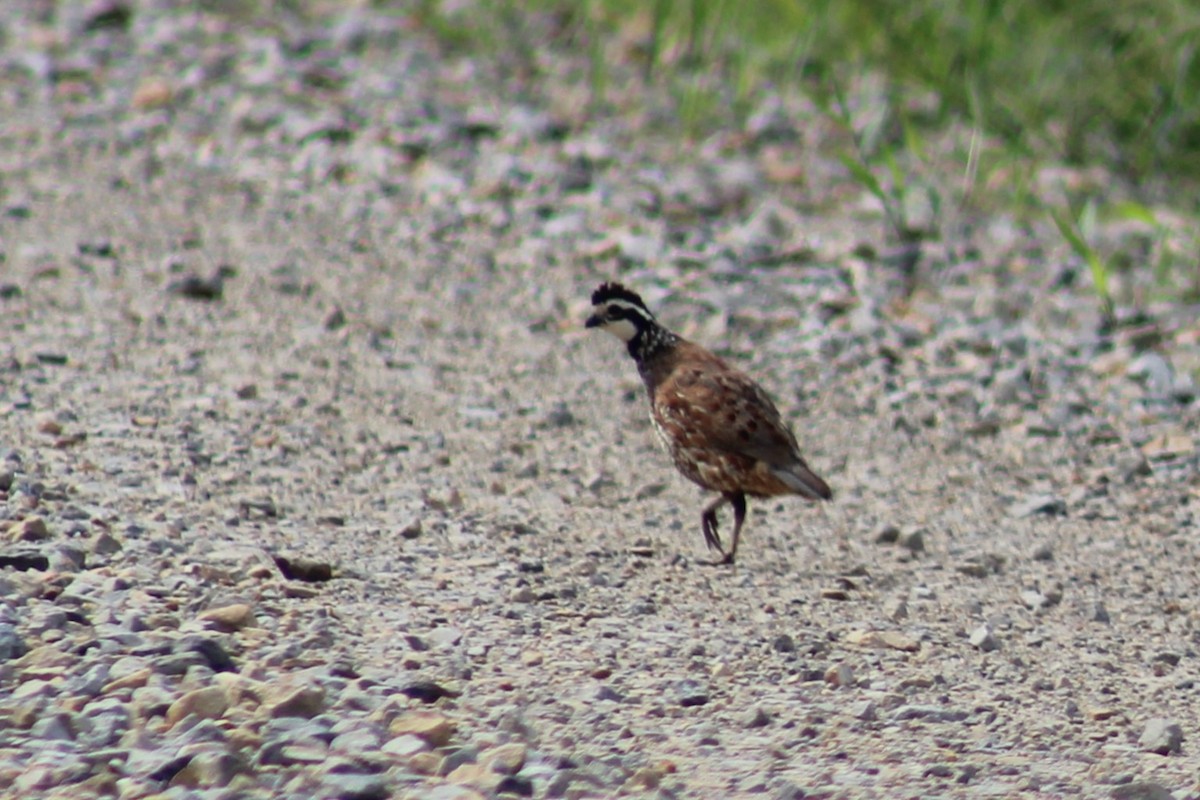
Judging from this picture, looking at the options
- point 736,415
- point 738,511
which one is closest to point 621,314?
point 736,415

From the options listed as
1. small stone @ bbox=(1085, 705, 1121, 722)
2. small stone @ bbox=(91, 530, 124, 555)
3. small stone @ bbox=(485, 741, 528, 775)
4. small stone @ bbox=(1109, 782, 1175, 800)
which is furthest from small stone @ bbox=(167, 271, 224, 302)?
small stone @ bbox=(1109, 782, 1175, 800)

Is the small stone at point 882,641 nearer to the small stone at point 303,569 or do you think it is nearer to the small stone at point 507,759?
the small stone at point 507,759

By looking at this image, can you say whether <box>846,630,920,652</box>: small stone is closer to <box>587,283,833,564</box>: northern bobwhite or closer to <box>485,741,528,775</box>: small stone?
<box>587,283,833,564</box>: northern bobwhite

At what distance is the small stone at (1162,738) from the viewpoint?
4.63 meters

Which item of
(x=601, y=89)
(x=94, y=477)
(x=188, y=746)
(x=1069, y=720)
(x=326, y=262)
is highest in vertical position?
(x=601, y=89)

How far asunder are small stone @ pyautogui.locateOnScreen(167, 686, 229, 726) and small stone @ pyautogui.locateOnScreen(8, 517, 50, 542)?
1.15m

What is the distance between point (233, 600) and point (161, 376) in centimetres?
239

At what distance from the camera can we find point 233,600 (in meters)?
4.89

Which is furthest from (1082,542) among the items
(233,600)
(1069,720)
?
(233,600)

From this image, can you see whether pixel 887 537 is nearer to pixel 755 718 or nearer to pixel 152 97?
pixel 755 718

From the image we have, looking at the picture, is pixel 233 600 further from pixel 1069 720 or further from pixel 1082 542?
pixel 1082 542

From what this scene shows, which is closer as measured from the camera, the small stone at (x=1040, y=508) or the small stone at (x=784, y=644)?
the small stone at (x=784, y=644)

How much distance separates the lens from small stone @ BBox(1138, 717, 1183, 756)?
182 inches

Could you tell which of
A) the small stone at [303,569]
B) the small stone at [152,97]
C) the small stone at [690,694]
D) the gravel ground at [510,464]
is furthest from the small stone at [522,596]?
the small stone at [152,97]
